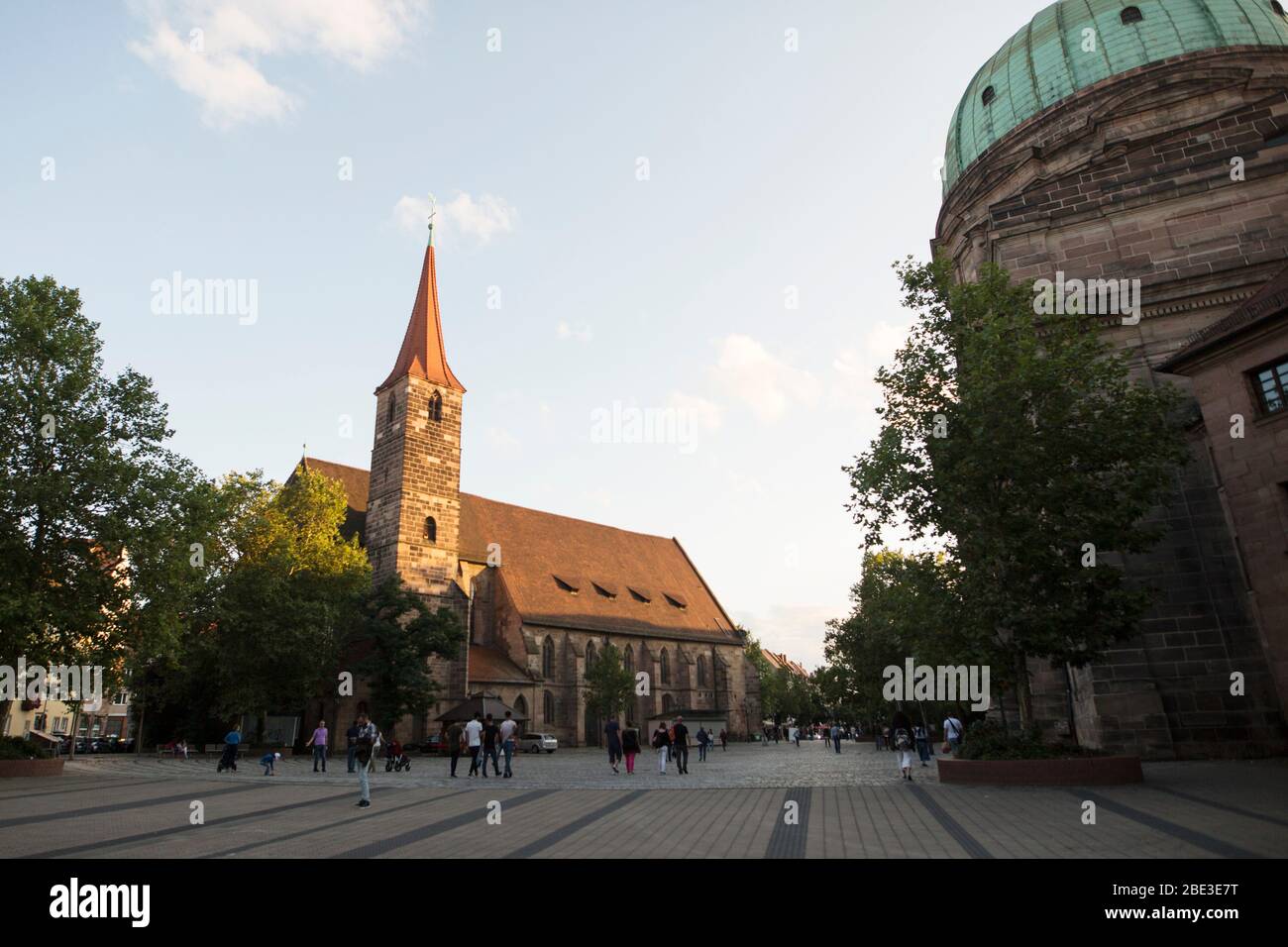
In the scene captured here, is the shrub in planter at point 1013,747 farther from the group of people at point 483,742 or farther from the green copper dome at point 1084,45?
the green copper dome at point 1084,45

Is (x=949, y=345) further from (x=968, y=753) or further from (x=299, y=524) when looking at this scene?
(x=299, y=524)

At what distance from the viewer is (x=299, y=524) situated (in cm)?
3897

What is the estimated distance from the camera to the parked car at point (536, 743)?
40281mm

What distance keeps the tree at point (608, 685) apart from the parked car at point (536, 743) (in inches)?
199

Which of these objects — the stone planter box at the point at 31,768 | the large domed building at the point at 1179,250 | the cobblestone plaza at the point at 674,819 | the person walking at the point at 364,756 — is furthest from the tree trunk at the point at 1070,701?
the stone planter box at the point at 31,768

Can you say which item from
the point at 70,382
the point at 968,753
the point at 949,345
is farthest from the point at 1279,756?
the point at 70,382

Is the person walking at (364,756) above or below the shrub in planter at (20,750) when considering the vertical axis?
above

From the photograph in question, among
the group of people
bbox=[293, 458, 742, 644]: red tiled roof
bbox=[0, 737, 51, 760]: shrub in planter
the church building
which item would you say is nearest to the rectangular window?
the group of people

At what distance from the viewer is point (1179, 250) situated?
2344 cm

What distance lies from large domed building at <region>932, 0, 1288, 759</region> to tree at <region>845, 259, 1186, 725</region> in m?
2.04

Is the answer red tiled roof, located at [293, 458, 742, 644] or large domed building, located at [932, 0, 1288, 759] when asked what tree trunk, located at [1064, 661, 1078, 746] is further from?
red tiled roof, located at [293, 458, 742, 644]

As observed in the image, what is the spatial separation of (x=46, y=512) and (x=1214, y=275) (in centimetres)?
3368
